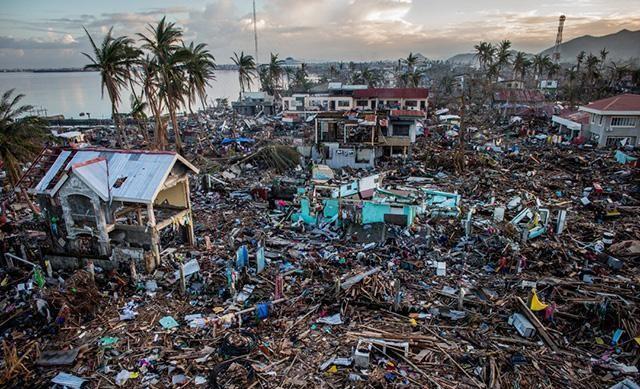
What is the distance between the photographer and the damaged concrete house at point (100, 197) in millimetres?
14930

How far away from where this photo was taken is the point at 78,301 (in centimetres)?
1306

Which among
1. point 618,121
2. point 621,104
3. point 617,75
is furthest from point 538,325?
point 617,75

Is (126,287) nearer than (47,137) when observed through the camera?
Yes

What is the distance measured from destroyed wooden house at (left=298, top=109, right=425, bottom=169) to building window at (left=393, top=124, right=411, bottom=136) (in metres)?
1.40

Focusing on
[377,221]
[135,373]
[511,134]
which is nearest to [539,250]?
[377,221]

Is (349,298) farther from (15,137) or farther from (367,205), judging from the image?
(15,137)

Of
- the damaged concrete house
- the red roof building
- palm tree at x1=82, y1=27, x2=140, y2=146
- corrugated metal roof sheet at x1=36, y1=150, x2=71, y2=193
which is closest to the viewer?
the damaged concrete house

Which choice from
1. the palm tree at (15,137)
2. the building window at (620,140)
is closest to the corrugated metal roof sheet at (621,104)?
the building window at (620,140)

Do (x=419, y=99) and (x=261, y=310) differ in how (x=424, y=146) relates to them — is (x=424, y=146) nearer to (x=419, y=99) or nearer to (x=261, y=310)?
(x=419, y=99)

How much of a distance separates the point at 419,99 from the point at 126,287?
158 feet

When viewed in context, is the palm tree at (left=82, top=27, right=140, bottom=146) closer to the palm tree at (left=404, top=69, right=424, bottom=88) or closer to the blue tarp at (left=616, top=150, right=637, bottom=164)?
the blue tarp at (left=616, top=150, right=637, bottom=164)

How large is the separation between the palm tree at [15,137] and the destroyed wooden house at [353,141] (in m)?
20.2

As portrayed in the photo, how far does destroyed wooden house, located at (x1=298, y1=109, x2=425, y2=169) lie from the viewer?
110ft

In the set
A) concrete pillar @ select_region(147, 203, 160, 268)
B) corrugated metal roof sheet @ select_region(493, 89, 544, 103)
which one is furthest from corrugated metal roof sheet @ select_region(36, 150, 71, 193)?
corrugated metal roof sheet @ select_region(493, 89, 544, 103)
